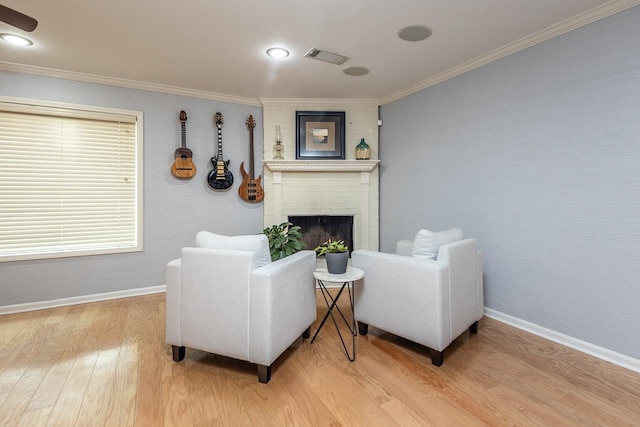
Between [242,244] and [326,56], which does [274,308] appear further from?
[326,56]

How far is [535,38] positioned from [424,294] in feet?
7.27

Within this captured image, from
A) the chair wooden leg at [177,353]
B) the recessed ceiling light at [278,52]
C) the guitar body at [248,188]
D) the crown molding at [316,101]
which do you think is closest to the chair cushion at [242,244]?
the chair wooden leg at [177,353]

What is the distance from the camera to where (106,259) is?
11.3 ft

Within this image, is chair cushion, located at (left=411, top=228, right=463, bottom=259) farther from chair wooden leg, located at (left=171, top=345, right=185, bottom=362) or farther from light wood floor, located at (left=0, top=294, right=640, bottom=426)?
chair wooden leg, located at (left=171, top=345, right=185, bottom=362)

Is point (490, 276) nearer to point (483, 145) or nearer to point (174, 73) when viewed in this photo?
point (483, 145)

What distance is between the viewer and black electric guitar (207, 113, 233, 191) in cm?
388

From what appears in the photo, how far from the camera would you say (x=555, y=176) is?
8.02ft

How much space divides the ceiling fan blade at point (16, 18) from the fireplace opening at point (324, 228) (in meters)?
3.03

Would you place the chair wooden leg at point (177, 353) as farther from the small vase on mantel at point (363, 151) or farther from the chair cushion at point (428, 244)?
the small vase on mantel at point (363, 151)

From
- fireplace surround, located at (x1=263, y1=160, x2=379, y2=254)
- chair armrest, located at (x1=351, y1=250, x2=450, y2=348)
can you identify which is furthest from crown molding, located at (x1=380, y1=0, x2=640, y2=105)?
chair armrest, located at (x1=351, y1=250, x2=450, y2=348)

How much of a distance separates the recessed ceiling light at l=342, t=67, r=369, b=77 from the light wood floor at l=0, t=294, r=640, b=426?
2.50 meters

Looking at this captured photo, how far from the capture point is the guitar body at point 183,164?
370 centimetres

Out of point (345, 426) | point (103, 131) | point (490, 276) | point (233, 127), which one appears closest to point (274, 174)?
point (233, 127)

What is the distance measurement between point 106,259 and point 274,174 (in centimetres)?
212
